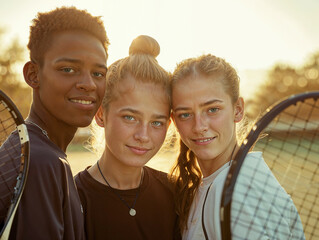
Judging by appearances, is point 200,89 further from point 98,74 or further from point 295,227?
point 295,227

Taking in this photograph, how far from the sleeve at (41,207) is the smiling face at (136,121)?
2.72 ft

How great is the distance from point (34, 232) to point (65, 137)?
626 mm

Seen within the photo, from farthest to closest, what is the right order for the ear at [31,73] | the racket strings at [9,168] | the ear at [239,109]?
the ear at [239,109]
the ear at [31,73]
the racket strings at [9,168]

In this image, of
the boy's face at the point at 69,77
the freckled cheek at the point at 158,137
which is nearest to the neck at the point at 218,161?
the freckled cheek at the point at 158,137

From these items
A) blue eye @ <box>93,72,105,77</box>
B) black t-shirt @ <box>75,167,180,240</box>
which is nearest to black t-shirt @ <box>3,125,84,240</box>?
blue eye @ <box>93,72,105,77</box>

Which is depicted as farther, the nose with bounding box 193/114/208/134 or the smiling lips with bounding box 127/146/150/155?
the smiling lips with bounding box 127/146/150/155

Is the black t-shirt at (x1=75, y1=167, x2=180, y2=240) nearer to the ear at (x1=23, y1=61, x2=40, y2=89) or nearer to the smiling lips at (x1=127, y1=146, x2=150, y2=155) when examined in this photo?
the smiling lips at (x1=127, y1=146, x2=150, y2=155)

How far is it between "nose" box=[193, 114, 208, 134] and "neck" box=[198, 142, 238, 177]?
0.22 metres

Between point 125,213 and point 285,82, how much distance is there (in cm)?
3797

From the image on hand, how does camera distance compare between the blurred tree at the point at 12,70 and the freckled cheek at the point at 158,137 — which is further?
the blurred tree at the point at 12,70

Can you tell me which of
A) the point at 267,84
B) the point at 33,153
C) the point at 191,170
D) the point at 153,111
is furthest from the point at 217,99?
the point at 267,84

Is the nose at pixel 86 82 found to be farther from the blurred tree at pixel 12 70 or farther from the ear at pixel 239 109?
the blurred tree at pixel 12 70

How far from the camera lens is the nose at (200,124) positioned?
91.2 inches

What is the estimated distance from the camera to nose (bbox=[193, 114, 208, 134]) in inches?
91.2
